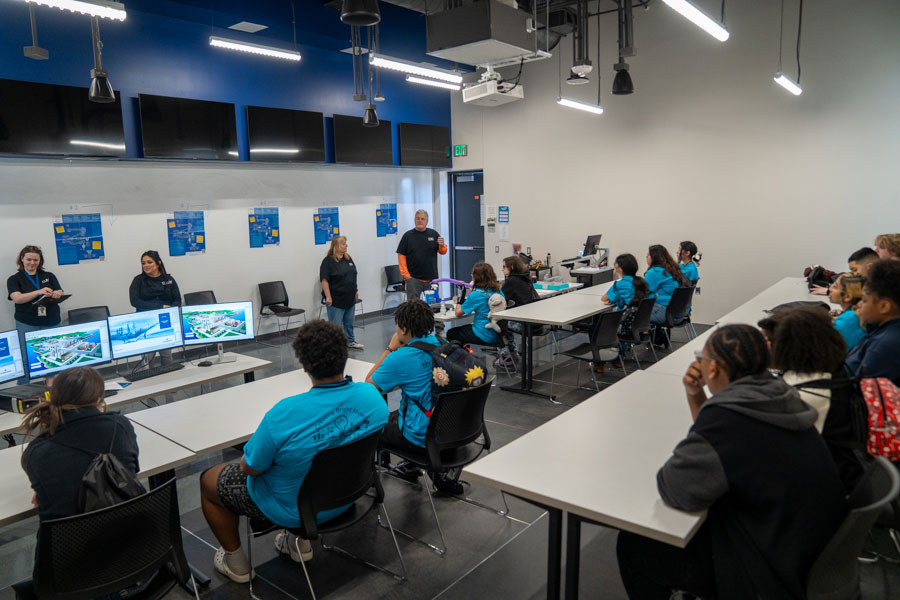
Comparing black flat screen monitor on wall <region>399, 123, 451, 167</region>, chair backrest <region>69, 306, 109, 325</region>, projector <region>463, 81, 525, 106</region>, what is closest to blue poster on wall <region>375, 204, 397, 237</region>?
black flat screen monitor on wall <region>399, 123, 451, 167</region>

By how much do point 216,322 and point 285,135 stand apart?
13.3ft

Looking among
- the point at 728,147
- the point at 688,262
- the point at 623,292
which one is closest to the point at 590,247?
the point at 688,262

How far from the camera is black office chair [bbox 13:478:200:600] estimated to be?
1.81m

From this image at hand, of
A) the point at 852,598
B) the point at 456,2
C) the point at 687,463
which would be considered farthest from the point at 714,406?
the point at 456,2

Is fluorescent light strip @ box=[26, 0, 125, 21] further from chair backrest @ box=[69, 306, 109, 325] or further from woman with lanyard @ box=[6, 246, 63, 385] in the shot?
chair backrest @ box=[69, 306, 109, 325]

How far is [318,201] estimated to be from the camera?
8117 mm

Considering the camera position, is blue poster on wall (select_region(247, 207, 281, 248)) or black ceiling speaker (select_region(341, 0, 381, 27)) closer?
black ceiling speaker (select_region(341, 0, 381, 27))

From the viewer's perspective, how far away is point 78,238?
5914mm

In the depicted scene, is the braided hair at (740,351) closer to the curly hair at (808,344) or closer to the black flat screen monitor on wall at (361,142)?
the curly hair at (808,344)

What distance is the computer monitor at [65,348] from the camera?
3.24 meters

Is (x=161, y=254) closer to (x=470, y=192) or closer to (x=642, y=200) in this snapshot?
(x=470, y=192)

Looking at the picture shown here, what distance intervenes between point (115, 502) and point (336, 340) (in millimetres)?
946

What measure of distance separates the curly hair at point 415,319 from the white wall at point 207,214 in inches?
182

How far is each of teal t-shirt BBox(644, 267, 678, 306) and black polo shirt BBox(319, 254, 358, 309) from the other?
3420mm
